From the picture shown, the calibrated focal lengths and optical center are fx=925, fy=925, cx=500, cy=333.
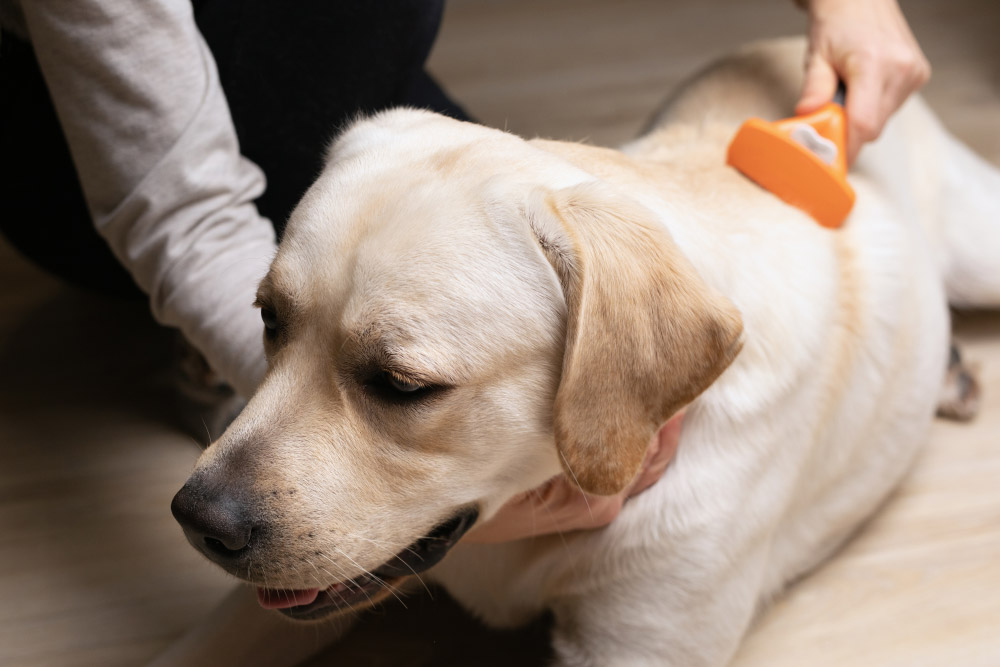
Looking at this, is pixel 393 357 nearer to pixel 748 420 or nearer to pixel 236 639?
pixel 748 420

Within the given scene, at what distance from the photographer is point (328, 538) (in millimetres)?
1153

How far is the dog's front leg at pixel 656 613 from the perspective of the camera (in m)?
1.41

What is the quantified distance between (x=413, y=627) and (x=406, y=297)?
0.86 metres

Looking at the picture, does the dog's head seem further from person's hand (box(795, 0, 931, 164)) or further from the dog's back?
person's hand (box(795, 0, 931, 164))

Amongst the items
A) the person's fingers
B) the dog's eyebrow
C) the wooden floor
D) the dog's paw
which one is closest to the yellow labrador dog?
the dog's eyebrow

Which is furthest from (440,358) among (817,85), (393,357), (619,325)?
(817,85)

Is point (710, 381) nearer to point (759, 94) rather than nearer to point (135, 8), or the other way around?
point (759, 94)

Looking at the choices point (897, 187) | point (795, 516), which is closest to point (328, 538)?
point (795, 516)

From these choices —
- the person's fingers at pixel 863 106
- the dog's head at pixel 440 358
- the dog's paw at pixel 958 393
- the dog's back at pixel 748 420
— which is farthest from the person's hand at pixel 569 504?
the dog's paw at pixel 958 393

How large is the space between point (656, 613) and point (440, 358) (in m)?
0.58

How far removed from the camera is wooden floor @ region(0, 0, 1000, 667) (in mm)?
1716

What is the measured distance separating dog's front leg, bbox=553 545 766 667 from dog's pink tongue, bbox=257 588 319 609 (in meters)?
0.42

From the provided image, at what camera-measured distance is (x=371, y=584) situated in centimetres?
131

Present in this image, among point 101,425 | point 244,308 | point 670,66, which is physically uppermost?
point 244,308
